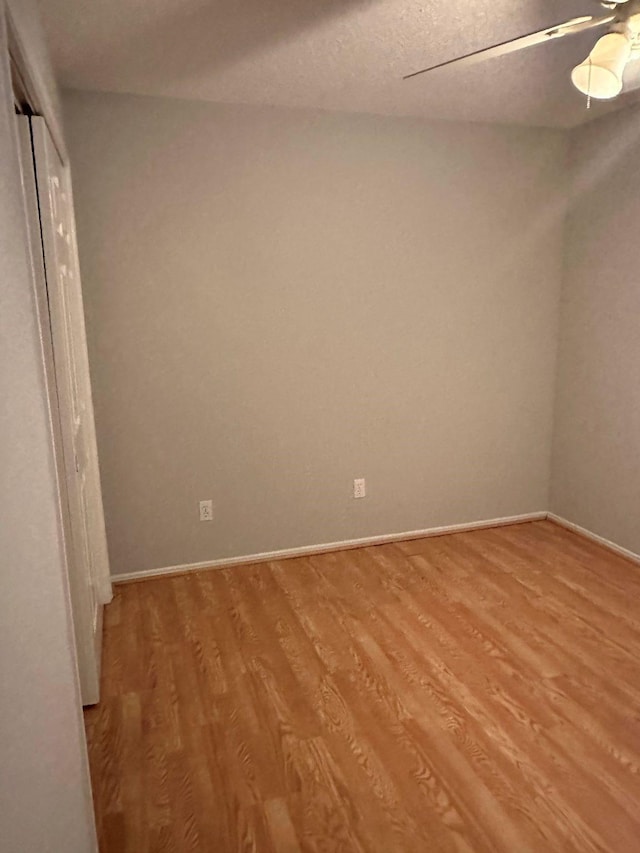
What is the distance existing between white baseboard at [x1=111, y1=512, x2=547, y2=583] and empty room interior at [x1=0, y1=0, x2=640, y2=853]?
2 centimetres

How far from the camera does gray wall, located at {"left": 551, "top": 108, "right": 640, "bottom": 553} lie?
3287mm

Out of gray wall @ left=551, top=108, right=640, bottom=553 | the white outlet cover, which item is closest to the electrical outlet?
the white outlet cover

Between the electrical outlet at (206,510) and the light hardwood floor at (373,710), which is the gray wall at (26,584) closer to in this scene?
the light hardwood floor at (373,710)

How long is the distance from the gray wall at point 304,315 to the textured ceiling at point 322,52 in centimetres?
24

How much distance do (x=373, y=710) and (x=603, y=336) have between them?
8.34 feet

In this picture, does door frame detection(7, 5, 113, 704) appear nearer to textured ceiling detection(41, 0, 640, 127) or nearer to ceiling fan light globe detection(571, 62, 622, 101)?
textured ceiling detection(41, 0, 640, 127)

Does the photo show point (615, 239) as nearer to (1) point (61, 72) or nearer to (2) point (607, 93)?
(2) point (607, 93)

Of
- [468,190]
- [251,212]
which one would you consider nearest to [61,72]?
[251,212]

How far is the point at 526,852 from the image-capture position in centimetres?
162

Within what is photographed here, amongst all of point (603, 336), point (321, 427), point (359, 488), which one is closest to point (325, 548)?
point (359, 488)

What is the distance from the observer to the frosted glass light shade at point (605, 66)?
60.9 inches

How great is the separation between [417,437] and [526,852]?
7.59ft

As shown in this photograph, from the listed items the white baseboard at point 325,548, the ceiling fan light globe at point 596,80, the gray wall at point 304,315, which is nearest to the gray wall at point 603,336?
the gray wall at point 304,315

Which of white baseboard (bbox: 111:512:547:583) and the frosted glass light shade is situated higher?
the frosted glass light shade
